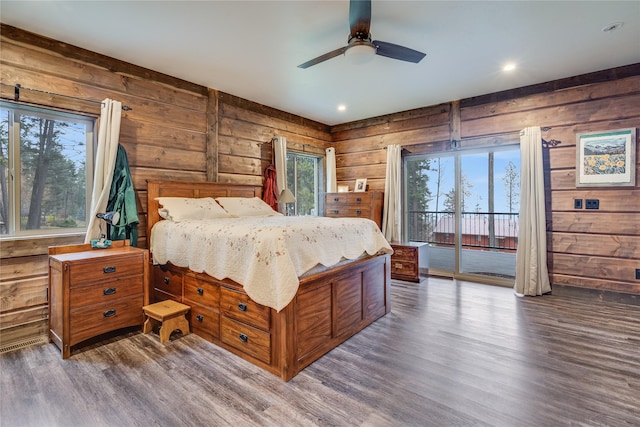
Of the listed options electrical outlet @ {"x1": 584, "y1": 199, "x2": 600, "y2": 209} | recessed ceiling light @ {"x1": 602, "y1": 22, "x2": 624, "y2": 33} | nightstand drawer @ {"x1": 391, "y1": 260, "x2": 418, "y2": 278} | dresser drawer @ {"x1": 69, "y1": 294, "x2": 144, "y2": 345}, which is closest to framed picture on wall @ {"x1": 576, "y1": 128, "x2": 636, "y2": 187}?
electrical outlet @ {"x1": 584, "y1": 199, "x2": 600, "y2": 209}

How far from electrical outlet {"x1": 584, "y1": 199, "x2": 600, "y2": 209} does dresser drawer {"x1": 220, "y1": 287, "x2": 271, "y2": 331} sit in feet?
13.3

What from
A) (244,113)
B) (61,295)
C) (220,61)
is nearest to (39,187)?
(61,295)

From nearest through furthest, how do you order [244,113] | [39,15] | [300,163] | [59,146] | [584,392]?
[584,392] → [39,15] → [59,146] → [244,113] → [300,163]

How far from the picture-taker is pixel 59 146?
295cm

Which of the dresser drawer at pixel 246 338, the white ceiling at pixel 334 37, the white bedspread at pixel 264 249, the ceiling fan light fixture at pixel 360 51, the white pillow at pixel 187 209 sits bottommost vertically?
the dresser drawer at pixel 246 338

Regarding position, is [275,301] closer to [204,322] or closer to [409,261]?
[204,322]

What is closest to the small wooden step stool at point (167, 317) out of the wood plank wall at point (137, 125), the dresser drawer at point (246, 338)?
the dresser drawer at point (246, 338)

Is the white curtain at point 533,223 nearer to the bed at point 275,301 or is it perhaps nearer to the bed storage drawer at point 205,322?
the bed at point 275,301

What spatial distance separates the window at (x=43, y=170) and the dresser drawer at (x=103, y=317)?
102 centimetres

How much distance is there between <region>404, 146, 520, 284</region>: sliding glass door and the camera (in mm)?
4633

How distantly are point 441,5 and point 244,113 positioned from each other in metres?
2.95

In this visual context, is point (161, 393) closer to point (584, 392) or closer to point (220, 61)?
point (584, 392)

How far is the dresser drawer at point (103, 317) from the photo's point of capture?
2.39 metres

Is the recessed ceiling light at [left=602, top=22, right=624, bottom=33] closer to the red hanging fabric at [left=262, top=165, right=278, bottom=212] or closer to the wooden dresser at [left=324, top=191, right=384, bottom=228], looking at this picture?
the wooden dresser at [left=324, top=191, right=384, bottom=228]
